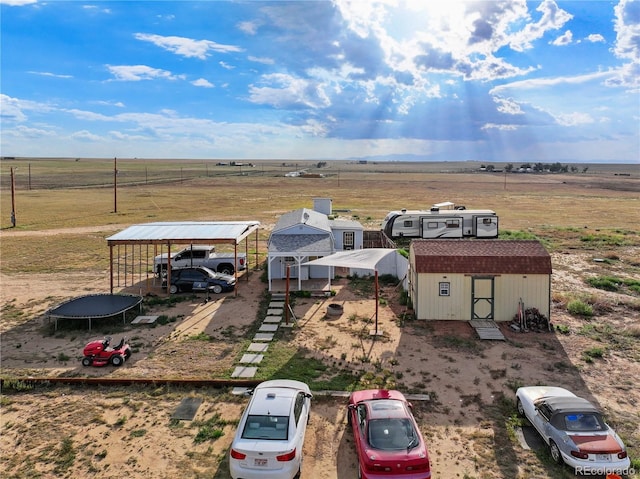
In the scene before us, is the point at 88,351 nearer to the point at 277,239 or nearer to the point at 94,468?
the point at 94,468

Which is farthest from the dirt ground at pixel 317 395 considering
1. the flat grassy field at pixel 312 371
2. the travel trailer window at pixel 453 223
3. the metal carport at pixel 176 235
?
the travel trailer window at pixel 453 223

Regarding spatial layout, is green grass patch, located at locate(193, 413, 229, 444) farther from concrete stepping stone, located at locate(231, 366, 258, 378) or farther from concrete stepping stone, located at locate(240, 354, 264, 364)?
concrete stepping stone, located at locate(240, 354, 264, 364)

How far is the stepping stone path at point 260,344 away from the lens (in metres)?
13.7

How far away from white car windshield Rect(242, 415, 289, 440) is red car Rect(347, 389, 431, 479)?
1604 mm

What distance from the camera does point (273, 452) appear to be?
8562mm

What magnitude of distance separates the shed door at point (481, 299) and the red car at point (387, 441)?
353 inches

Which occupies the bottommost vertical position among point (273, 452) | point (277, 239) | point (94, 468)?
point (94, 468)

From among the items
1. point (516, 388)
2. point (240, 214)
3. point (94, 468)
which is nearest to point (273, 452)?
point (94, 468)

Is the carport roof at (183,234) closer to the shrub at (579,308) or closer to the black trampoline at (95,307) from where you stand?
the black trampoline at (95,307)

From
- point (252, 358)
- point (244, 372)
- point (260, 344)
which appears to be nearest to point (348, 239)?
point (260, 344)

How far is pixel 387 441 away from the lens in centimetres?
897

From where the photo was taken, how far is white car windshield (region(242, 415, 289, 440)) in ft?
29.6

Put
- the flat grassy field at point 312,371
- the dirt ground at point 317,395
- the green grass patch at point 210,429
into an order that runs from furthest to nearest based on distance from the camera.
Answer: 1. the green grass patch at point 210,429
2. the flat grassy field at point 312,371
3. the dirt ground at point 317,395

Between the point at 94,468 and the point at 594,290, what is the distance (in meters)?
23.2
